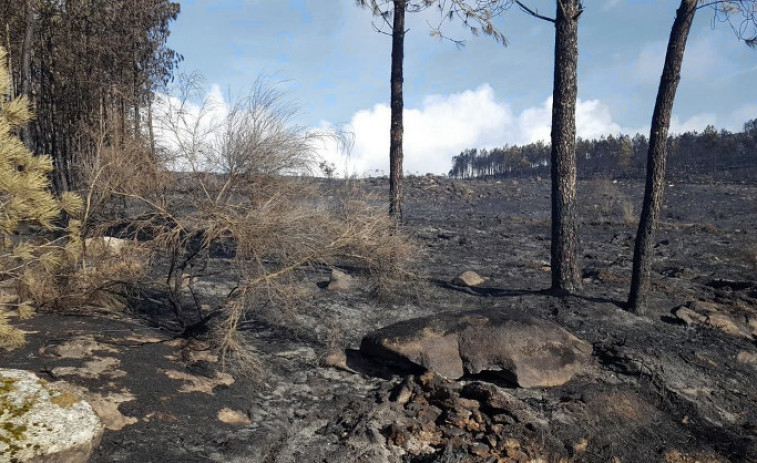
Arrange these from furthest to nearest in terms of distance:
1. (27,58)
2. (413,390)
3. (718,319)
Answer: (27,58) < (718,319) < (413,390)

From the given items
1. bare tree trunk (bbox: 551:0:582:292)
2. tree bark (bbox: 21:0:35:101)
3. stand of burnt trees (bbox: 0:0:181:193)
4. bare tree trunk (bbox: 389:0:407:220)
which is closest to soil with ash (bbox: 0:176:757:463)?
bare tree trunk (bbox: 551:0:582:292)

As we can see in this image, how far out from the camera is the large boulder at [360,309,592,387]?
18.6 ft

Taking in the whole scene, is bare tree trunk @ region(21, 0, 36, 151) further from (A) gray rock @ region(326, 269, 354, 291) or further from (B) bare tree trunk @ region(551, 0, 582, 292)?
(B) bare tree trunk @ region(551, 0, 582, 292)

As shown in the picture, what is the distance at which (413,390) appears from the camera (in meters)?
5.23

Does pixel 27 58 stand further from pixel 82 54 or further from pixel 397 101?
pixel 397 101

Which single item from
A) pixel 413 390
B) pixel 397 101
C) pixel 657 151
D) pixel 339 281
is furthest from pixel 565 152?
pixel 413 390

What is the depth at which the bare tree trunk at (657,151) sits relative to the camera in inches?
299

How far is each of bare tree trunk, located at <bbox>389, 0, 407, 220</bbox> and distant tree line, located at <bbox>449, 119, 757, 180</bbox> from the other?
28.7 metres

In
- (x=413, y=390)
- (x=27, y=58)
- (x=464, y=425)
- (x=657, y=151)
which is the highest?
(x=27, y=58)

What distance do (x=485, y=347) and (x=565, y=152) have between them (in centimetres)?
416

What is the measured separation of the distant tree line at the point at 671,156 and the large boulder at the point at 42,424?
36888mm

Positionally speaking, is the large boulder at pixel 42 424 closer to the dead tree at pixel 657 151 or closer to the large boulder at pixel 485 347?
the large boulder at pixel 485 347

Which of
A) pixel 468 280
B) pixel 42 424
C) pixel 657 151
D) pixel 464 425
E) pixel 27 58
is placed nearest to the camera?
pixel 42 424

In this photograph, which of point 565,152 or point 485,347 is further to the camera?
point 565,152
